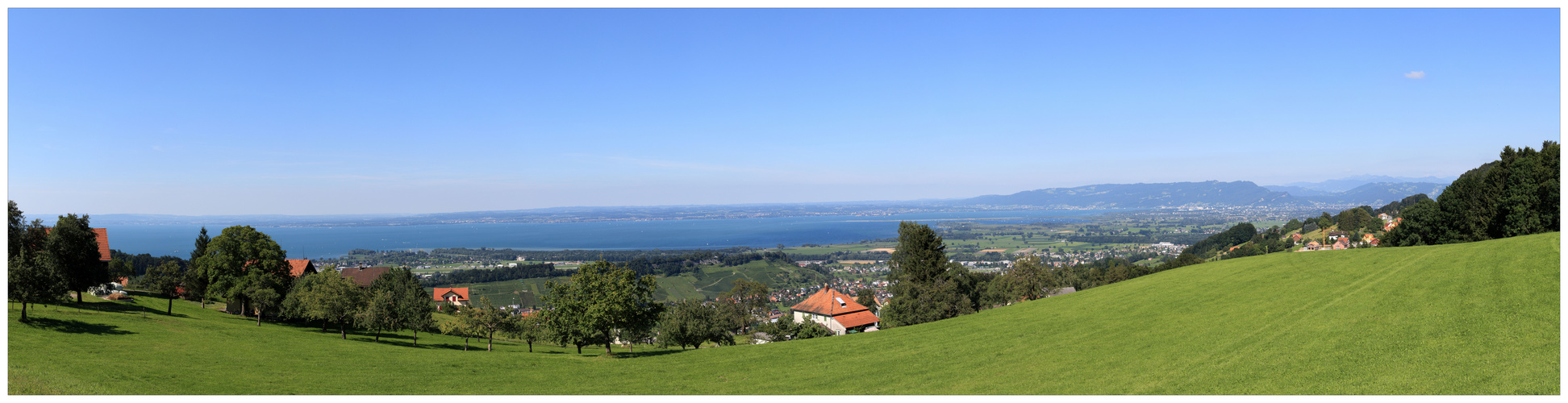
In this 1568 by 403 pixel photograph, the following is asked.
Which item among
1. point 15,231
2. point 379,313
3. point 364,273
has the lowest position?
point 364,273

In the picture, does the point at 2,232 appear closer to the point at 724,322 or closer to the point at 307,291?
the point at 307,291

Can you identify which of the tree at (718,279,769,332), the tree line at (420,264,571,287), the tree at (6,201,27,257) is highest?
the tree at (6,201,27,257)

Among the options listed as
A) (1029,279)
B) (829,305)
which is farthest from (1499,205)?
(829,305)

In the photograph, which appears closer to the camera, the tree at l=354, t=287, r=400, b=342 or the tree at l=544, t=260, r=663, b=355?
the tree at l=544, t=260, r=663, b=355

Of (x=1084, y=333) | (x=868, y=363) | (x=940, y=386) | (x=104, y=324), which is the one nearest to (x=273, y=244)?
(x=104, y=324)

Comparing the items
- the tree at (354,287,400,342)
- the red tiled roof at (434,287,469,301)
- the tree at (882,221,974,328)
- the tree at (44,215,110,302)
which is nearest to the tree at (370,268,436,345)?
the tree at (354,287,400,342)

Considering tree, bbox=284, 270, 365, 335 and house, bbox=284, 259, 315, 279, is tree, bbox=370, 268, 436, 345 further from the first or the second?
house, bbox=284, 259, 315, 279

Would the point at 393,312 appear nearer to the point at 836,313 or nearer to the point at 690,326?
the point at 690,326
